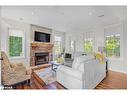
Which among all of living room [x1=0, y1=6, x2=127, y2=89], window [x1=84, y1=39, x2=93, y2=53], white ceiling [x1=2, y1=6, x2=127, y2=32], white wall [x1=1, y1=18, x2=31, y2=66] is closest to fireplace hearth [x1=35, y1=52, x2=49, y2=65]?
living room [x1=0, y1=6, x2=127, y2=89]

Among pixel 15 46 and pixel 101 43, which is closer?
pixel 15 46

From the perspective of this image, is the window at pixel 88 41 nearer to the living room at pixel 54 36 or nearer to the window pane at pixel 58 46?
the living room at pixel 54 36

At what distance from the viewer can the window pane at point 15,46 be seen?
4.94m

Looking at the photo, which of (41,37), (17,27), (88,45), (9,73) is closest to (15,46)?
(17,27)

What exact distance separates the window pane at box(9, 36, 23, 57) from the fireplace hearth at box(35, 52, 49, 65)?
1.11 meters

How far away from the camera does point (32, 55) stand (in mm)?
5770

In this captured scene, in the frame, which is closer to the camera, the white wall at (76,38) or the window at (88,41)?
the window at (88,41)

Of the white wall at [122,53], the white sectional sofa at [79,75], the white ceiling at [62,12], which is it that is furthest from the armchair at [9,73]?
the white wall at [122,53]

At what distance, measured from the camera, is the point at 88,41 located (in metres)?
6.59

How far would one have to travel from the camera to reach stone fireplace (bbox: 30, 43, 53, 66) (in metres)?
5.83

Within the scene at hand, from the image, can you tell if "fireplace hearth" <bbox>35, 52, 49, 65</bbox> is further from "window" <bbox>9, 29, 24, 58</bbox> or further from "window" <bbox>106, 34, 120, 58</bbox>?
"window" <bbox>106, 34, 120, 58</bbox>

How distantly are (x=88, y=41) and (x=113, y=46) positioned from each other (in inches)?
65.0

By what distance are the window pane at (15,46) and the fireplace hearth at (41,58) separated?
111 centimetres

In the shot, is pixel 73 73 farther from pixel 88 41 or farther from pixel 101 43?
pixel 88 41
